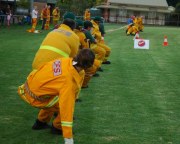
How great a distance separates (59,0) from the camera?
5128cm

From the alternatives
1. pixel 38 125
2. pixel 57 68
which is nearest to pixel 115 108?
pixel 38 125

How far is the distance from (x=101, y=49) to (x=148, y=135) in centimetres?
689

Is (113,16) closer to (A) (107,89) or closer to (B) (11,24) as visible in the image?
(B) (11,24)

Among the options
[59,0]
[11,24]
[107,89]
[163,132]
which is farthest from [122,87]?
[59,0]

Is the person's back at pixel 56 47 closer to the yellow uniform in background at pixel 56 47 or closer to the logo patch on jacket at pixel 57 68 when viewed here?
the yellow uniform in background at pixel 56 47

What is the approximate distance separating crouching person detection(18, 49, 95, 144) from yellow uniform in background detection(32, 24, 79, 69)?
3.44 ft

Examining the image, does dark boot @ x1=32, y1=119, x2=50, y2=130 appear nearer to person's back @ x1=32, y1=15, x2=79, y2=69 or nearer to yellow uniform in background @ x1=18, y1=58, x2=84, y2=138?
yellow uniform in background @ x1=18, y1=58, x2=84, y2=138

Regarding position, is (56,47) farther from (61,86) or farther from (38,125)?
(61,86)

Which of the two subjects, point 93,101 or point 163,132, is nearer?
point 163,132

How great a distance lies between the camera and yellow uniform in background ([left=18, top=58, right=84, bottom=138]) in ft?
17.5

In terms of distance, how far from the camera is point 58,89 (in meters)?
5.70

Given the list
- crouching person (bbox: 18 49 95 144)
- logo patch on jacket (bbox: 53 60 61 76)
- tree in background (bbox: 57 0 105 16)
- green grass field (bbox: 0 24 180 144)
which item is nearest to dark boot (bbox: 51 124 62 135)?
green grass field (bbox: 0 24 180 144)

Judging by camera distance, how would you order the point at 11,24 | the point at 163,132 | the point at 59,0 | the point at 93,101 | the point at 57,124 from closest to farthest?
the point at 57,124 → the point at 163,132 → the point at 93,101 → the point at 11,24 → the point at 59,0

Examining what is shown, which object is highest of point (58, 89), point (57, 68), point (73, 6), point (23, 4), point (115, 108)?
point (57, 68)
